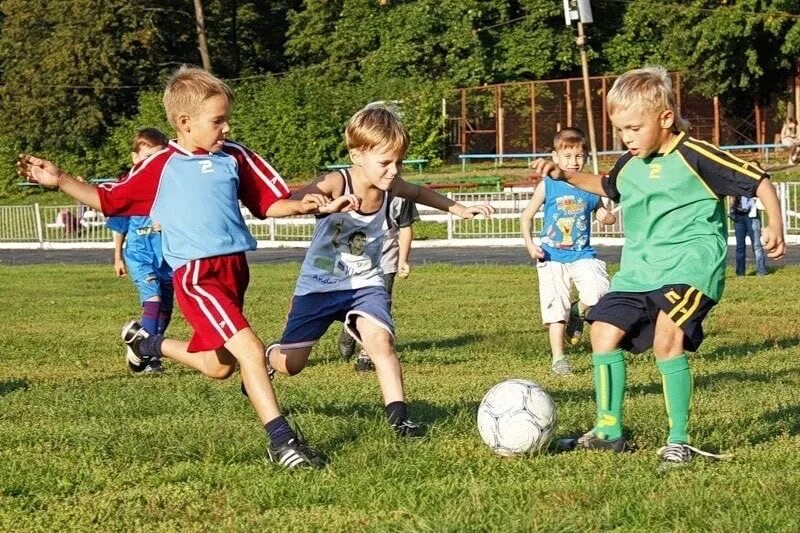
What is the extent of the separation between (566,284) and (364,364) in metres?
1.65

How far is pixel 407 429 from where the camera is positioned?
20.8 ft

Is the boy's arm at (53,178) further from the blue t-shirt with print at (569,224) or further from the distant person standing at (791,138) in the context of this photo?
the distant person standing at (791,138)

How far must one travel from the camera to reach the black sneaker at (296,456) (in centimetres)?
567

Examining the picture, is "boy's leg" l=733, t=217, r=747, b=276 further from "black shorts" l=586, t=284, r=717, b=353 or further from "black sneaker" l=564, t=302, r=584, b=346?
"black shorts" l=586, t=284, r=717, b=353

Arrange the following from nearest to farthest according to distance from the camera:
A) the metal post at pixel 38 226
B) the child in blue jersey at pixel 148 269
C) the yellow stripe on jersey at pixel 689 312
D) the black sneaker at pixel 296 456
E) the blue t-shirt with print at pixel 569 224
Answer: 1. the black sneaker at pixel 296 456
2. the yellow stripe on jersey at pixel 689 312
3. the blue t-shirt with print at pixel 569 224
4. the child in blue jersey at pixel 148 269
5. the metal post at pixel 38 226

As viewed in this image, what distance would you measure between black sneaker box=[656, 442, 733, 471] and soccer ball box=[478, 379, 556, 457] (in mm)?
534

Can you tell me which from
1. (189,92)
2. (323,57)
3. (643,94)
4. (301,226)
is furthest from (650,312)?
(323,57)

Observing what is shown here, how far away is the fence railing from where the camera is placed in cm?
2783

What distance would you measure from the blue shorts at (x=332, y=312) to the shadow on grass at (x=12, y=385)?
2.60m

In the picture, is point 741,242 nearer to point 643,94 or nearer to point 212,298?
point 643,94

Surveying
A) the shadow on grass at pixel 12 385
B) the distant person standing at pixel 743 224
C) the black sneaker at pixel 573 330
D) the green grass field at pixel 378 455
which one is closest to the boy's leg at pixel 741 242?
the distant person standing at pixel 743 224

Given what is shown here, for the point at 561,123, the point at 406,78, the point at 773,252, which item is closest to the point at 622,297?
the point at 773,252

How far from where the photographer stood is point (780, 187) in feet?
84.4

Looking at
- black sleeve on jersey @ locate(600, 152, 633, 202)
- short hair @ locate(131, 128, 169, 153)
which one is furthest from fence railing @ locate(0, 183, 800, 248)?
black sleeve on jersey @ locate(600, 152, 633, 202)
